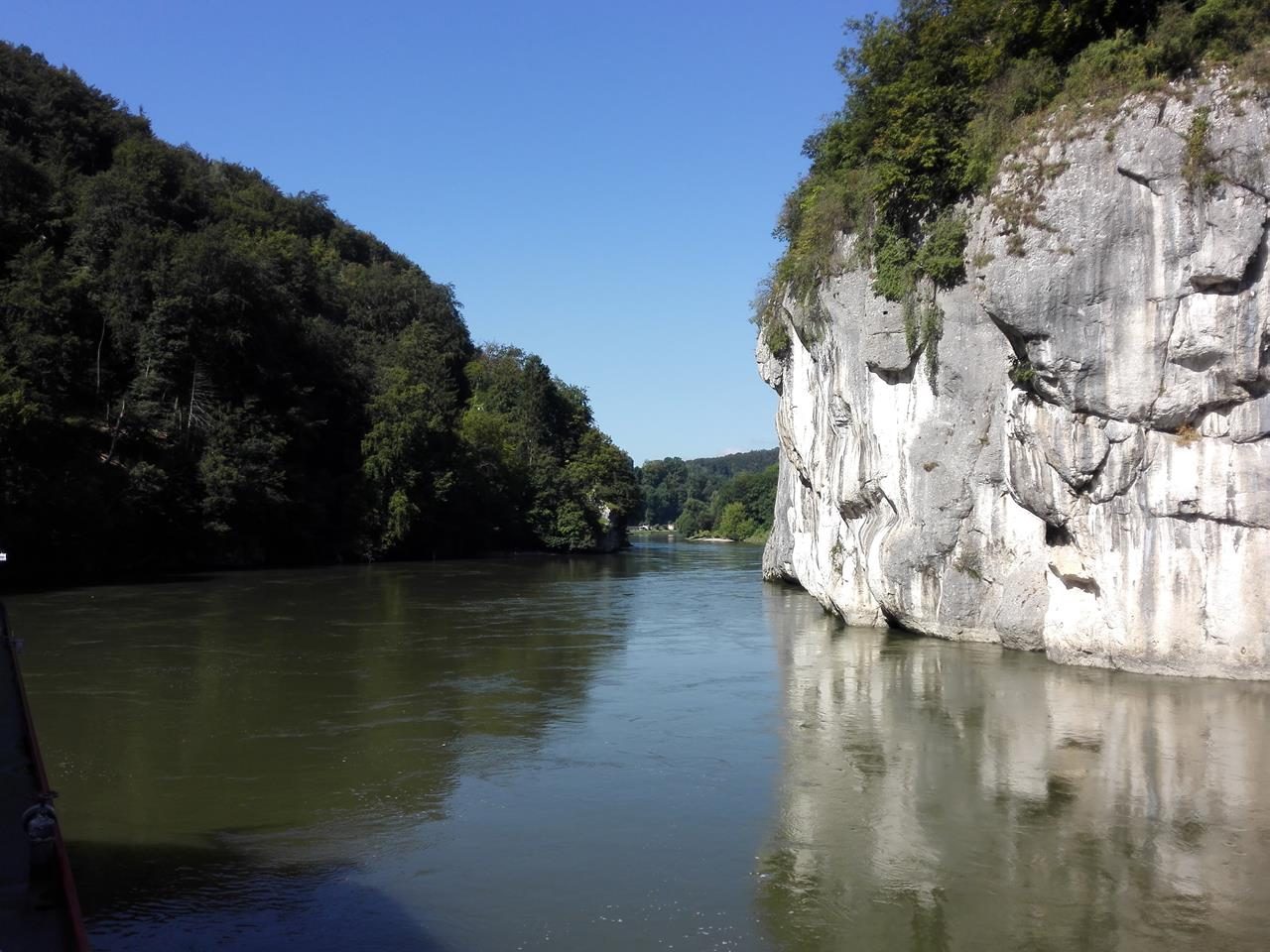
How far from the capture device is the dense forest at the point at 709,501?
112 metres

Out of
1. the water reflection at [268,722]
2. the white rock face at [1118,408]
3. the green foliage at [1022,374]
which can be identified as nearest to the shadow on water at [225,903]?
the water reflection at [268,722]

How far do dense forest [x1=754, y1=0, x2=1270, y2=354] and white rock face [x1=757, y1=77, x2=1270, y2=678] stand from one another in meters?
0.85

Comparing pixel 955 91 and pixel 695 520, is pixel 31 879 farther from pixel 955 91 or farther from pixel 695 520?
pixel 695 520

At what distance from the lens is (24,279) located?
45344mm

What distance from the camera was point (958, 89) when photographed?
A: 22891 mm

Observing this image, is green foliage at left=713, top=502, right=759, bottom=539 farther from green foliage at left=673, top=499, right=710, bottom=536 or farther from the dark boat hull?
the dark boat hull

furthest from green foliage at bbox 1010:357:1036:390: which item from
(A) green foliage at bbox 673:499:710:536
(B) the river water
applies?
(A) green foliage at bbox 673:499:710:536

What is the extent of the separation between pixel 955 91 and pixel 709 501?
13698 cm

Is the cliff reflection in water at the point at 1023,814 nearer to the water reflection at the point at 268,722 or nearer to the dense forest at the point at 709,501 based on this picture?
the water reflection at the point at 268,722

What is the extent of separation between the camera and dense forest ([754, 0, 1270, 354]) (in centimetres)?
1895

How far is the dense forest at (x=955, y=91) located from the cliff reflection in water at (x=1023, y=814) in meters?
8.90

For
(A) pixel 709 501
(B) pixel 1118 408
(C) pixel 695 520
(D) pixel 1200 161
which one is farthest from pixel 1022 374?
(A) pixel 709 501

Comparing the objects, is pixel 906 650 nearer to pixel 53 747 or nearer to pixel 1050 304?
pixel 1050 304

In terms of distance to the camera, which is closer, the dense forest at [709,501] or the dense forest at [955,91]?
the dense forest at [955,91]
